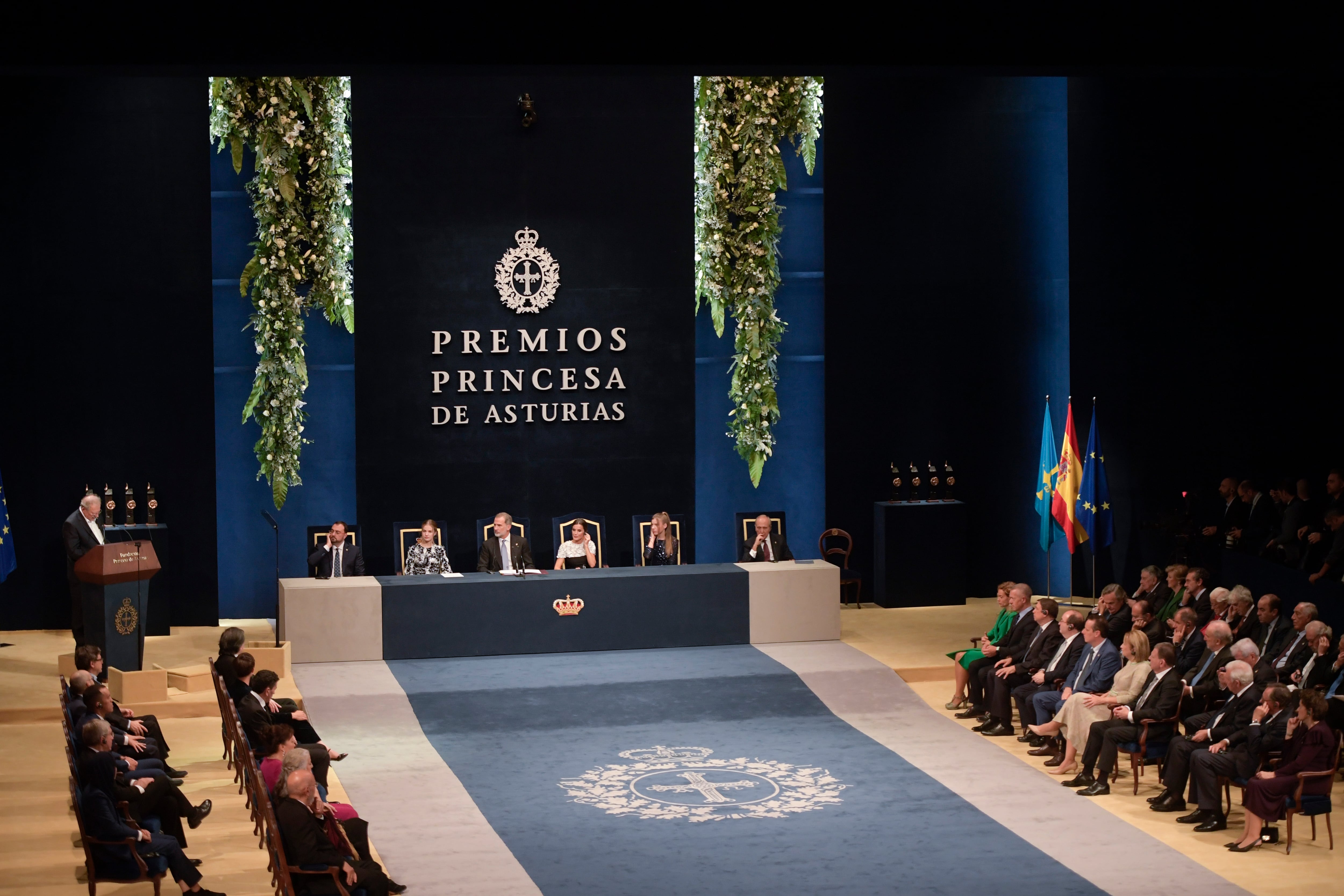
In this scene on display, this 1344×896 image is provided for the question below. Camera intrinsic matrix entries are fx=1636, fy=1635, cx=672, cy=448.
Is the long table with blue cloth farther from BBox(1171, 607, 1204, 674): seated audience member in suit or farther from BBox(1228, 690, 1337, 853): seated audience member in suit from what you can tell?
BBox(1228, 690, 1337, 853): seated audience member in suit

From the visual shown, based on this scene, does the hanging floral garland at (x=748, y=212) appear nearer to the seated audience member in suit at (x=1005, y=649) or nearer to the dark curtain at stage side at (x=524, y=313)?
the dark curtain at stage side at (x=524, y=313)

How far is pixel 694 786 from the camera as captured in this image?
916 cm

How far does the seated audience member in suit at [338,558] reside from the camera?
42.3ft

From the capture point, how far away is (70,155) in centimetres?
1368

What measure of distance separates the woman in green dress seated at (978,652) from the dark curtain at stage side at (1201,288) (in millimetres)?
2747

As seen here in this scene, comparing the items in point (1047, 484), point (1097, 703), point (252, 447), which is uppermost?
point (252, 447)

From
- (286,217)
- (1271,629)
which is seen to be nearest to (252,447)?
(286,217)

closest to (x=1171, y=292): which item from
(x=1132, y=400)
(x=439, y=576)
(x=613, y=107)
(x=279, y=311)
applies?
(x=1132, y=400)

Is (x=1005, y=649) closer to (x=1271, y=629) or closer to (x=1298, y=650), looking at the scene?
(x=1271, y=629)

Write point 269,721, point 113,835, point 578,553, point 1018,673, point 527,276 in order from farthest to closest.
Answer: point 527,276
point 578,553
point 1018,673
point 269,721
point 113,835

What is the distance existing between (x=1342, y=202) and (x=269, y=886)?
8994 mm

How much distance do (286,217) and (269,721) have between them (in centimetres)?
616

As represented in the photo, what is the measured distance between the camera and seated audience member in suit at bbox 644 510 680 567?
13742 millimetres

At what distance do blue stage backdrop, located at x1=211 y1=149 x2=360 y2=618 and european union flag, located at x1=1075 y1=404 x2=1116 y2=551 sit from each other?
20.0ft
